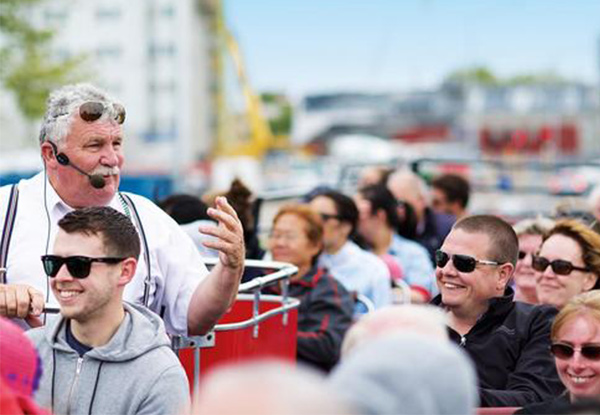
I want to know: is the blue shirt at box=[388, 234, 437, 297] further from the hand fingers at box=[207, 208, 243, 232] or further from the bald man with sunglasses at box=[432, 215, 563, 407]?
the hand fingers at box=[207, 208, 243, 232]

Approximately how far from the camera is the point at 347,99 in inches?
6294

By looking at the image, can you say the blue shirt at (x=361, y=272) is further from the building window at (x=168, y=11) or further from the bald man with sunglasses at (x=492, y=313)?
the building window at (x=168, y=11)

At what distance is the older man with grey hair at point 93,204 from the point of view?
5137 millimetres

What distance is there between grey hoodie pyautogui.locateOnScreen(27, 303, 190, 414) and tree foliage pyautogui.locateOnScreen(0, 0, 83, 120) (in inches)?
930

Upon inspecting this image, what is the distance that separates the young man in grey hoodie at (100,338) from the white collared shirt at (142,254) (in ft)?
2.29

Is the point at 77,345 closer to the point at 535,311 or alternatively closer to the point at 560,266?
the point at 535,311

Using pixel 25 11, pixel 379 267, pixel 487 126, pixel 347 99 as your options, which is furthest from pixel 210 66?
pixel 379 267

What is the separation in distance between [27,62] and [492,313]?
83.5 ft

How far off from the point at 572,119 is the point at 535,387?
119 metres

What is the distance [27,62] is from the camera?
29797 mm

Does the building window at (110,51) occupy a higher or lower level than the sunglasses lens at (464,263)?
higher

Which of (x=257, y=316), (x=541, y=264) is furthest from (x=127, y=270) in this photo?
(x=541, y=264)

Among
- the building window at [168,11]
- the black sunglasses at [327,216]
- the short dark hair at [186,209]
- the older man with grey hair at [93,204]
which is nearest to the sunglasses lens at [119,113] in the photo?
the older man with grey hair at [93,204]

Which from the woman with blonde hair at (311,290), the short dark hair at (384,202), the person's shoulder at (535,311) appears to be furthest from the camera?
the short dark hair at (384,202)
